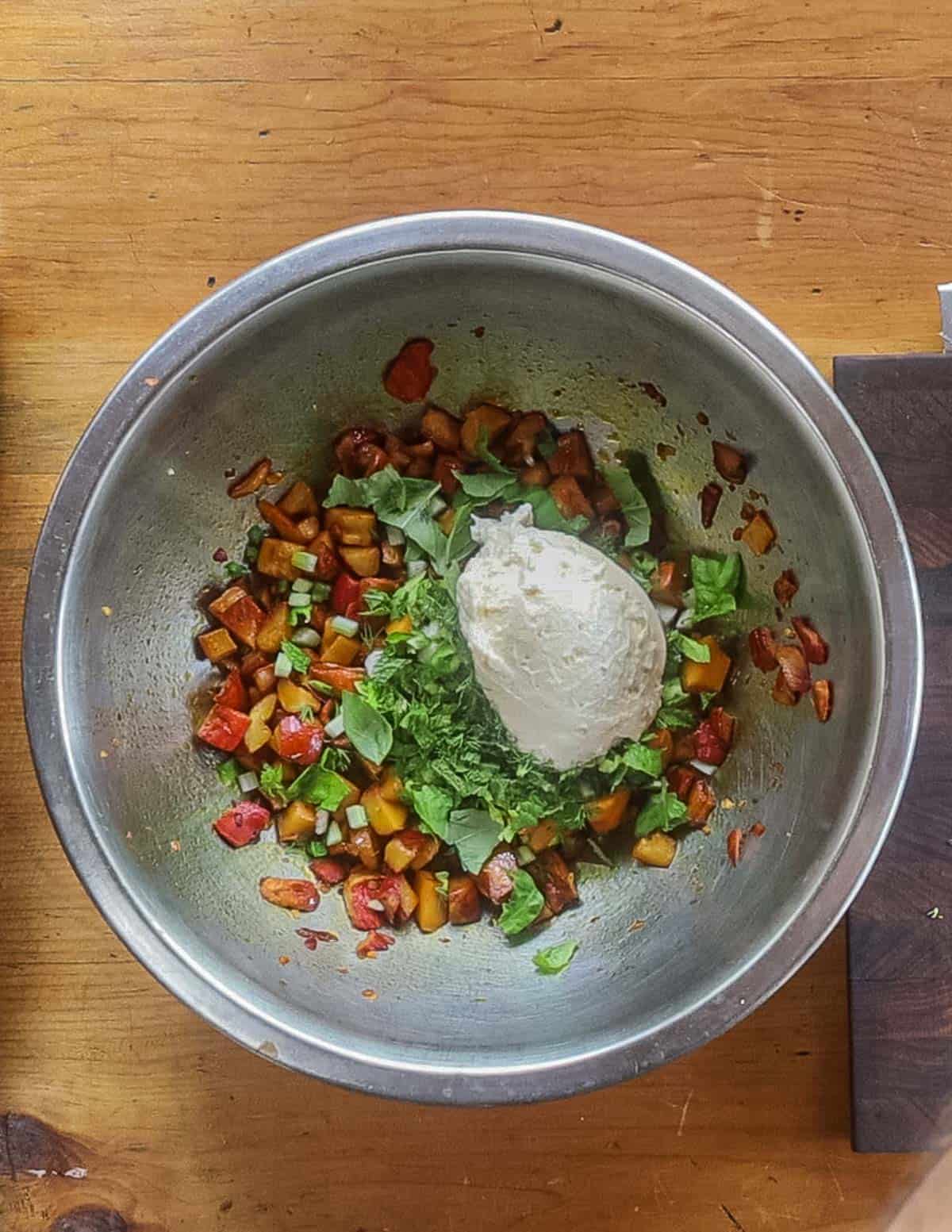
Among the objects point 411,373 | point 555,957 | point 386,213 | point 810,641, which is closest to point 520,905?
point 555,957

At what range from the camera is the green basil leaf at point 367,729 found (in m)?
1.22

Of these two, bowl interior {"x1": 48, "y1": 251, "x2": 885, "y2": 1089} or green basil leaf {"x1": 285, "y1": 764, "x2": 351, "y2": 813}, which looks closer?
bowl interior {"x1": 48, "y1": 251, "x2": 885, "y2": 1089}

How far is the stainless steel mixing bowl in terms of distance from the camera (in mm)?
1011

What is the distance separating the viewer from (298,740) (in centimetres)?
124

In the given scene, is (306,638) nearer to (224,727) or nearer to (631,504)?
(224,727)

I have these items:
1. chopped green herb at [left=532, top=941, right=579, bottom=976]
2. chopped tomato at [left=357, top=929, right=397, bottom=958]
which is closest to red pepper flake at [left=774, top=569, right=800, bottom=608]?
chopped green herb at [left=532, top=941, right=579, bottom=976]

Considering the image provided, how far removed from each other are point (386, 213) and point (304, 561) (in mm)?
379

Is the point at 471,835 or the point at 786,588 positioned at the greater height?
the point at 786,588

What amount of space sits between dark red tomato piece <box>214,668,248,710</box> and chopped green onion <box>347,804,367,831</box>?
15 cm

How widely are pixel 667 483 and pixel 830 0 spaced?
1.80ft

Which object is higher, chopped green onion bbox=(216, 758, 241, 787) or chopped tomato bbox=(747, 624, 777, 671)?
chopped tomato bbox=(747, 624, 777, 671)

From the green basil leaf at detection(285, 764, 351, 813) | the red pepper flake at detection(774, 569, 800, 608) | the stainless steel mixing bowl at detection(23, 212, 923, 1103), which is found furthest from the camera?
the green basil leaf at detection(285, 764, 351, 813)

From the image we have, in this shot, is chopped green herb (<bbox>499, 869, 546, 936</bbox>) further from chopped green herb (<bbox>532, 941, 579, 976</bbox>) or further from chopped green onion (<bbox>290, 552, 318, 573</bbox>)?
chopped green onion (<bbox>290, 552, 318, 573</bbox>)

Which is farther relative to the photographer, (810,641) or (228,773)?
(228,773)
